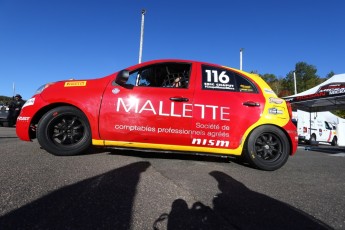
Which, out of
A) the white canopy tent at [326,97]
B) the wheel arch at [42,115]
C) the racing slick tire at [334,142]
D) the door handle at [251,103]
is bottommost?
the racing slick tire at [334,142]

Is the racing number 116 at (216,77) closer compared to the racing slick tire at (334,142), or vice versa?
the racing number 116 at (216,77)

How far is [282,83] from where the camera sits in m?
81.6

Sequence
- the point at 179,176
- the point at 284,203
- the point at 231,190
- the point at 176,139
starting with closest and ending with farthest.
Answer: the point at 284,203, the point at 231,190, the point at 179,176, the point at 176,139

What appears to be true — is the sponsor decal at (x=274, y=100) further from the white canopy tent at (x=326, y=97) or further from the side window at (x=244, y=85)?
the white canopy tent at (x=326, y=97)

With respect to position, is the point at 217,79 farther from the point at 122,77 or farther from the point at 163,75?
the point at 122,77

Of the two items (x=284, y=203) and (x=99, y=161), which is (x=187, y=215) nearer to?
(x=284, y=203)

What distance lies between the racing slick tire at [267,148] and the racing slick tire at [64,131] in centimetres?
241

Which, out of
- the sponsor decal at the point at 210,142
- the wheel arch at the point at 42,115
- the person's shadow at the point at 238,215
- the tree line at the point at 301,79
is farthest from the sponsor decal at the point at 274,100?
the tree line at the point at 301,79

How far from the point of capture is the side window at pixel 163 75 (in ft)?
14.9

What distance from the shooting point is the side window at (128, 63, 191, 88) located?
453cm

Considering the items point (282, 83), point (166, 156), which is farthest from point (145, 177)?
point (282, 83)

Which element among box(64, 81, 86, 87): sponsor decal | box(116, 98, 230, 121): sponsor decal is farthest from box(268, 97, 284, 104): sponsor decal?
box(64, 81, 86, 87): sponsor decal

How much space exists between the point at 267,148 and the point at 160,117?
A: 5.68ft

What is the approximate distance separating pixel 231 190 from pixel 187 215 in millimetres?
937
